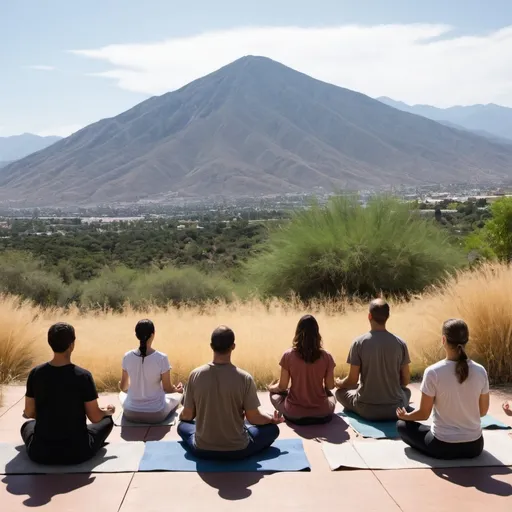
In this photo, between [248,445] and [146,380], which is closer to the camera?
[248,445]

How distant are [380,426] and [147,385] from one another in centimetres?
→ 228

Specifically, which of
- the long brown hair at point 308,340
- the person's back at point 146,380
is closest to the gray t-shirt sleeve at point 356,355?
the long brown hair at point 308,340

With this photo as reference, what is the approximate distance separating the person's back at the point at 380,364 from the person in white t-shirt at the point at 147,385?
70.3 inches

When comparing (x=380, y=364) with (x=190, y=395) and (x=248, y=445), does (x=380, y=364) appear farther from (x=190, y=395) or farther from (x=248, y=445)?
(x=190, y=395)

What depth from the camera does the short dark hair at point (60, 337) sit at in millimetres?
5207

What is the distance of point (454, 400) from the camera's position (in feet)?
17.2

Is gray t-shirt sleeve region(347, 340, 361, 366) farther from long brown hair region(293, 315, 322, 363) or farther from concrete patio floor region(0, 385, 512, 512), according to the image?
concrete patio floor region(0, 385, 512, 512)

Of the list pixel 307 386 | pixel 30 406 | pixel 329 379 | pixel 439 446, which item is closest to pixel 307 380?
pixel 307 386

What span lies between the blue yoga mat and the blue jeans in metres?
0.95

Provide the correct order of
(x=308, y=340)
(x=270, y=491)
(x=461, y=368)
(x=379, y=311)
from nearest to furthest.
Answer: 1. (x=270, y=491)
2. (x=461, y=368)
3. (x=308, y=340)
4. (x=379, y=311)

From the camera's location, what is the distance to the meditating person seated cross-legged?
5.32 metres

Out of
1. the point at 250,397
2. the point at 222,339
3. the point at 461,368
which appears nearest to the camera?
the point at 461,368

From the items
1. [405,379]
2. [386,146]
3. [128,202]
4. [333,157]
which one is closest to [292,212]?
[405,379]

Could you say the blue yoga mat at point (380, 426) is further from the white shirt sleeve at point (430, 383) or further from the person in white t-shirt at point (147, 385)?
the person in white t-shirt at point (147, 385)
